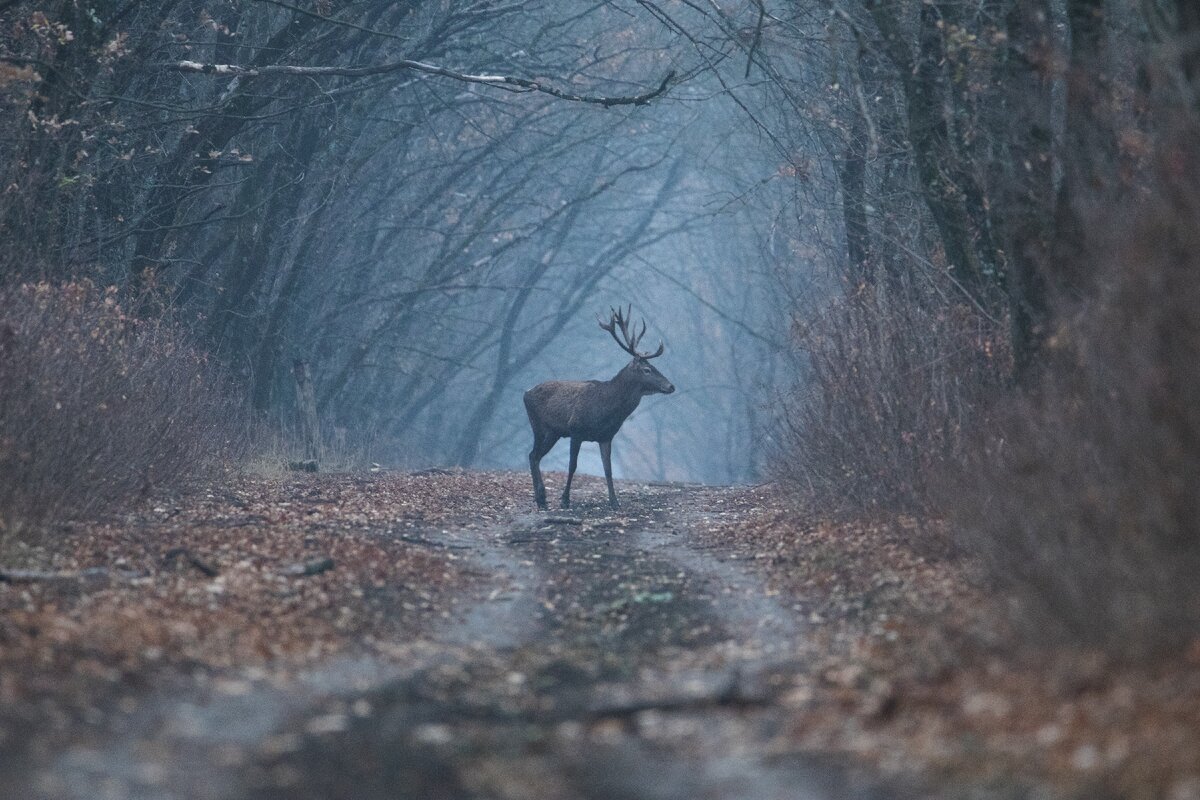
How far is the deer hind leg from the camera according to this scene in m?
19.2

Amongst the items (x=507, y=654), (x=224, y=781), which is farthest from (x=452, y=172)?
(x=224, y=781)

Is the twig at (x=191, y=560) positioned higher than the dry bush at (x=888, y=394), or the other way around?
the dry bush at (x=888, y=394)

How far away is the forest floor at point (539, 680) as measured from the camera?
218 inches

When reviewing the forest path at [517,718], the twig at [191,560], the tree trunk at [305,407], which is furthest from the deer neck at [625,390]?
the twig at [191,560]

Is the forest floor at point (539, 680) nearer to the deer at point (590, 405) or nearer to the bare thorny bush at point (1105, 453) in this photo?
the bare thorny bush at point (1105, 453)

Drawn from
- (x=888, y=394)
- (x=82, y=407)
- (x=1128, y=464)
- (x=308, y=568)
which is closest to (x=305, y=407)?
(x=82, y=407)

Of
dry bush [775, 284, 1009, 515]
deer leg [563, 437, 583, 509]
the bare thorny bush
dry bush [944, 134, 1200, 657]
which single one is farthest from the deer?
dry bush [944, 134, 1200, 657]

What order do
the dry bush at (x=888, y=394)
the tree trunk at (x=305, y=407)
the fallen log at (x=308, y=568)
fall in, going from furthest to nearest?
the tree trunk at (x=305, y=407)
the dry bush at (x=888, y=394)
the fallen log at (x=308, y=568)

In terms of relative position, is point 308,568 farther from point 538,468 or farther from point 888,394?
point 538,468

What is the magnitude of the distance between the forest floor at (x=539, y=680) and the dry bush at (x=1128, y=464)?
0.30 metres

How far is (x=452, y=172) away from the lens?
1289 inches

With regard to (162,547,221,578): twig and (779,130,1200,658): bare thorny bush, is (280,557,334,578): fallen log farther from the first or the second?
(779,130,1200,658): bare thorny bush

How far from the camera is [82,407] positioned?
12.5 m

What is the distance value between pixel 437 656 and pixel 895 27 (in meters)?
7.16
